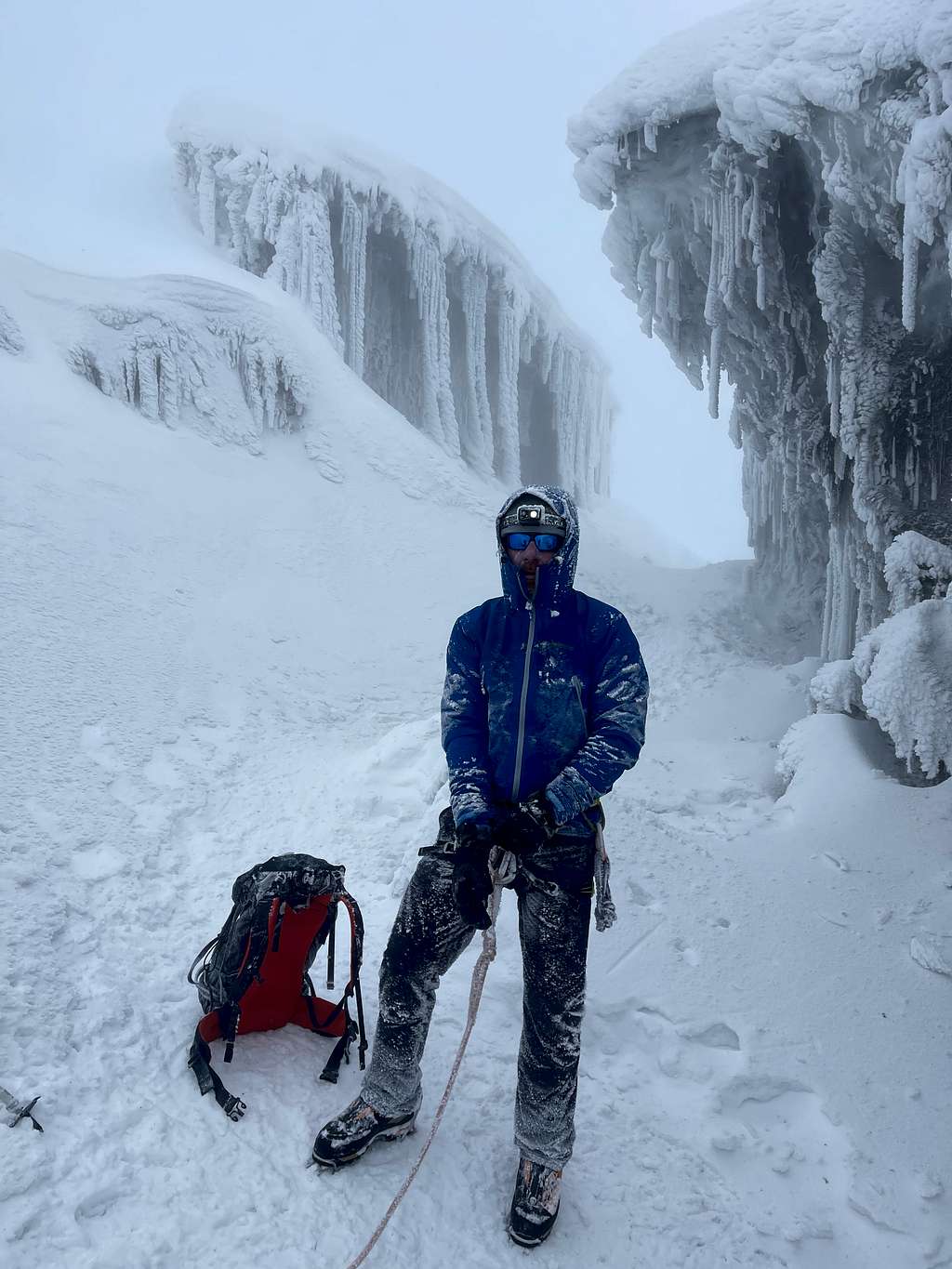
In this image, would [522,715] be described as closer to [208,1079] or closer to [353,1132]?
[353,1132]

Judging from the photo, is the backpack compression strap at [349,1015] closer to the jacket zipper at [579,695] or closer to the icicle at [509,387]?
the jacket zipper at [579,695]

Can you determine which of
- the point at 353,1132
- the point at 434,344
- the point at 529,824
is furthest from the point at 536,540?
the point at 434,344

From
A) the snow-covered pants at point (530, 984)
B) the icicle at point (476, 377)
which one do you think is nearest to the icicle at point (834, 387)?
the snow-covered pants at point (530, 984)

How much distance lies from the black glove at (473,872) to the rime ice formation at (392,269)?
15.7 metres

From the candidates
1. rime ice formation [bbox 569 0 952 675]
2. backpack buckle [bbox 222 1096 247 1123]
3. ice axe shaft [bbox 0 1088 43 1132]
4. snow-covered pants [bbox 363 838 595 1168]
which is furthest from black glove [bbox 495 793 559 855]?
rime ice formation [bbox 569 0 952 675]

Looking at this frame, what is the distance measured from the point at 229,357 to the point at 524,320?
1236cm

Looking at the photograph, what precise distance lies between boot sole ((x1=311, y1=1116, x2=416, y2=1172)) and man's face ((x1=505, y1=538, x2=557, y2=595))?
187 centimetres

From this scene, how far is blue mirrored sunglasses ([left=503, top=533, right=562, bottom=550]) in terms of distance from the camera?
2578 mm

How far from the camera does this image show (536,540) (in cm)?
258

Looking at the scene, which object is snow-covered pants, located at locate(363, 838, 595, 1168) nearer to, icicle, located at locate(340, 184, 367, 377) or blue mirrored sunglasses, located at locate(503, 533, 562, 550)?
blue mirrored sunglasses, located at locate(503, 533, 562, 550)

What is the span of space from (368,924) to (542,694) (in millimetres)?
2077

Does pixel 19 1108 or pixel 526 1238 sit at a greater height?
pixel 19 1108

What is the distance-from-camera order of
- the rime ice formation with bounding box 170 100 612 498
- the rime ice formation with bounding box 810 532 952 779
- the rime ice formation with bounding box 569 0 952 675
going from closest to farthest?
the rime ice formation with bounding box 810 532 952 779 < the rime ice formation with bounding box 569 0 952 675 < the rime ice formation with bounding box 170 100 612 498

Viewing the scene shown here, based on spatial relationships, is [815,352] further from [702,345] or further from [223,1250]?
[223,1250]
